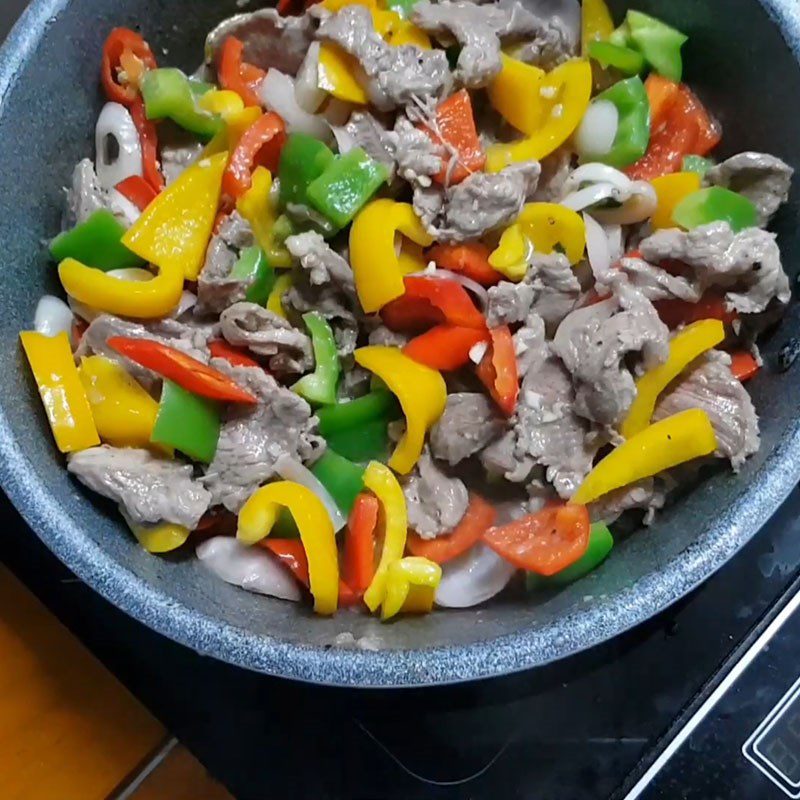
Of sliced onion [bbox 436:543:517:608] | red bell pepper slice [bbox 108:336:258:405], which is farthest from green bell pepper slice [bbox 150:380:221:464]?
sliced onion [bbox 436:543:517:608]

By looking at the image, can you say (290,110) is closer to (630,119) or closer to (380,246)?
(380,246)

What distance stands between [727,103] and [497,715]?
995mm

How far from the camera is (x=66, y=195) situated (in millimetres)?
1432

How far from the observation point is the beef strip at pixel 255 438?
130 cm

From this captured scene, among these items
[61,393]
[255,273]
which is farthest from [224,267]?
[61,393]

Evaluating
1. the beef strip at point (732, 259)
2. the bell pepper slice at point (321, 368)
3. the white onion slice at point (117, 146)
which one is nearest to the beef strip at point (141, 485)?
the bell pepper slice at point (321, 368)

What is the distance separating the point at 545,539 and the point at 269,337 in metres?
0.48

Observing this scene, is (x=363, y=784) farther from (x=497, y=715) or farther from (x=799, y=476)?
(x=799, y=476)

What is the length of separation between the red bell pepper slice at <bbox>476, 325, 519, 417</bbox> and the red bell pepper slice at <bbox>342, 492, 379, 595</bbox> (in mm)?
223

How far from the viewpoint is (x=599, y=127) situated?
141cm

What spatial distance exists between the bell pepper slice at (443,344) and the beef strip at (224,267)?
268 millimetres

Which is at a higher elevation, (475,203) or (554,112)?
(554,112)

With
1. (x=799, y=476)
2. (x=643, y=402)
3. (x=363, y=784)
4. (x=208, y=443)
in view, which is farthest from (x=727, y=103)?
(x=363, y=784)

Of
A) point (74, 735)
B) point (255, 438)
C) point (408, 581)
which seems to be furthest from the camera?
point (74, 735)
